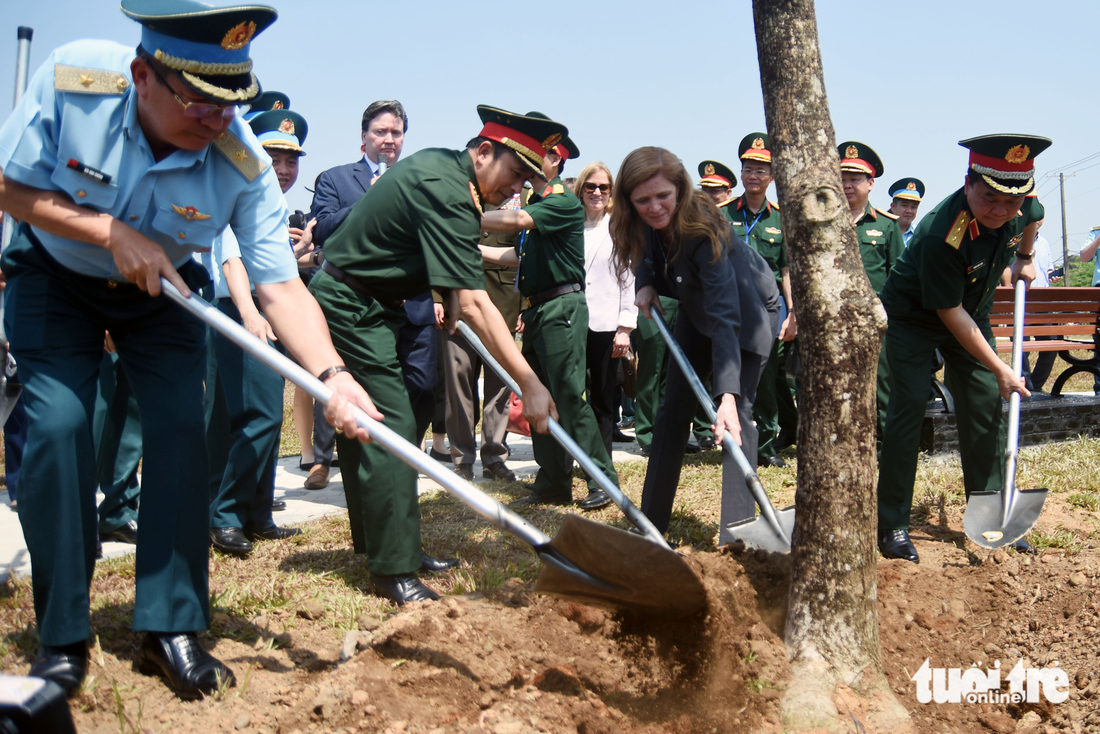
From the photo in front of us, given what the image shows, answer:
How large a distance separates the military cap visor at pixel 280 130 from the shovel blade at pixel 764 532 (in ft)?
10.5

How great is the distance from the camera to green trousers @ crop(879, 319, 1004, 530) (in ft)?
12.8

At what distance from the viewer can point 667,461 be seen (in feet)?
12.7

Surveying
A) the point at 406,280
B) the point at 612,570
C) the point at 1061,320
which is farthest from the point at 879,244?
the point at 612,570

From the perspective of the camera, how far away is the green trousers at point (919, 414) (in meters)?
3.90

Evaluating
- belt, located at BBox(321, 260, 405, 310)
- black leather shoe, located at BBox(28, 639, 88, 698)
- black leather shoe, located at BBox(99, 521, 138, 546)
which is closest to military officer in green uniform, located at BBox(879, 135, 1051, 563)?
belt, located at BBox(321, 260, 405, 310)

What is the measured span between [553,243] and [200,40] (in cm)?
293

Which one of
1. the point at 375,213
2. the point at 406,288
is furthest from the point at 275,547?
the point at 375,213

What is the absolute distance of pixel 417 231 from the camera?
3.11 m

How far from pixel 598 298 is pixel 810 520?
11.4 ft

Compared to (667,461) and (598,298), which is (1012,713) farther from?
(598,298)

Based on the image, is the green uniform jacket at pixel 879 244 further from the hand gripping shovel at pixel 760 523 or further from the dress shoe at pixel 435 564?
the dress shoe at pixel 435 564

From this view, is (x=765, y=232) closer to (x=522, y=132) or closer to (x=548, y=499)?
(x=548, y=499)

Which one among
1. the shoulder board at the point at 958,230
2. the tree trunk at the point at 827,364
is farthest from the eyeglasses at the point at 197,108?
the shoulder board at the point at 958,230

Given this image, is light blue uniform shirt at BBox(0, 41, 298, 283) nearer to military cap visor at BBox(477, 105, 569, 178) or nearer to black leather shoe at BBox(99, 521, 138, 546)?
military cap visor at BBox(477, 105, 569, 178)
